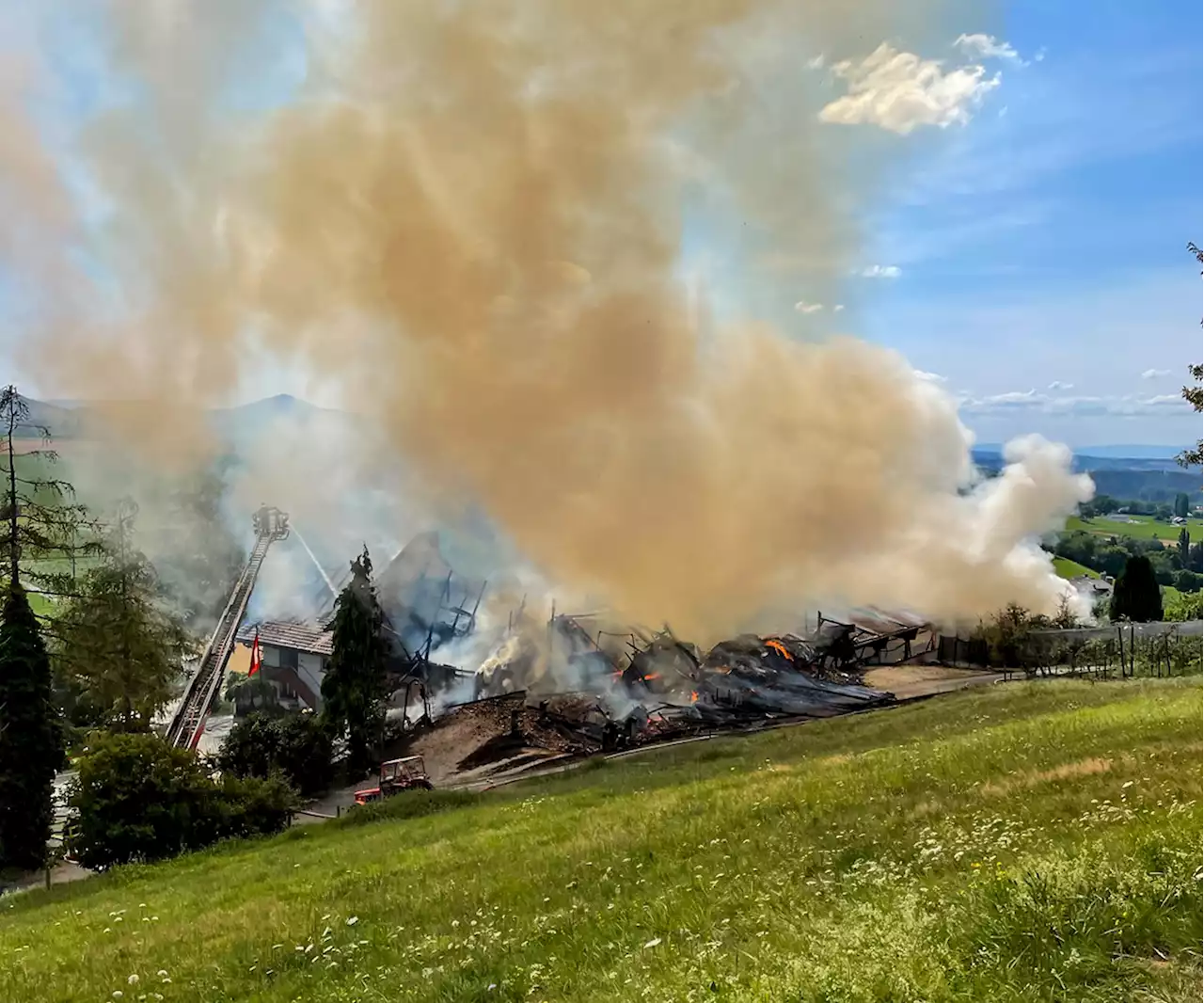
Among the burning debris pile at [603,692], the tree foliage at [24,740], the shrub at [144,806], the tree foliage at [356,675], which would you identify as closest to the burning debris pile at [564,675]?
the burning debris pile at [603,692]

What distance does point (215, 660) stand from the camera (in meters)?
32.7

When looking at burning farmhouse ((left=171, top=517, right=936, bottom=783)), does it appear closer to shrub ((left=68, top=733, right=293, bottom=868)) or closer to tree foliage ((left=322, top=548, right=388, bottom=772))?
tree foliage ((left=322, top=548, right=388, bottom=772))

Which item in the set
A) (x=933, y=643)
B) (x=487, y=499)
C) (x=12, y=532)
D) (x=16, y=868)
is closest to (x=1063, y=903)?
(x=16, y=868)

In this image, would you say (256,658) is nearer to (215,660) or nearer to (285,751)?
(215,660)

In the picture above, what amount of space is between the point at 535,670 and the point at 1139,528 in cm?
13888

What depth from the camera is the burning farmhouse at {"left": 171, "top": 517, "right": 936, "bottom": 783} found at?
93.8ft

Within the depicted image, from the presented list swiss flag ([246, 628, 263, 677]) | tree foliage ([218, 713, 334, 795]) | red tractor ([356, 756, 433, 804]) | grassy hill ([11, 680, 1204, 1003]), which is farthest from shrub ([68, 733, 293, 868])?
swiss flag ([246, 628, 263, 677])

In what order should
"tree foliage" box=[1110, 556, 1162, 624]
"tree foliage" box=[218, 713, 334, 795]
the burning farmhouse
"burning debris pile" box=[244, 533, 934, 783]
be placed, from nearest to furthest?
"tree foliage" box=[218, 713, 334, 795] → "burning debris pile" box=[244, 533, 934, 783] → the burning farmhouse → "tree foliage" box=[1110, 556, 1162, 624]

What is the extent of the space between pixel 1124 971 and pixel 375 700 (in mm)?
27103

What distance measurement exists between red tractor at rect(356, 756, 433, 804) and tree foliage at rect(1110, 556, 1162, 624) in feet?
132

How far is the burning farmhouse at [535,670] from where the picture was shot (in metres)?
28.6

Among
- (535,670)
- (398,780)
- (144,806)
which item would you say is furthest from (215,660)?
(144,806)

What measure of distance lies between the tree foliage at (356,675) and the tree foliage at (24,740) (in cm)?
814

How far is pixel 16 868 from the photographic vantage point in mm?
20500
